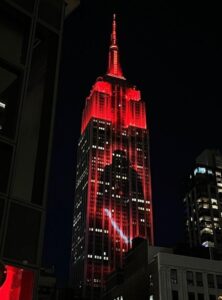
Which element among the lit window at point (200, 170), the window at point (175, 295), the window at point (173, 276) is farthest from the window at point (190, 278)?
the lit window at point (200, 170)

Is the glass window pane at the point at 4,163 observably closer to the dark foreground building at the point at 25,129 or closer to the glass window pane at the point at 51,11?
the dark foreground building at the point at 25,129

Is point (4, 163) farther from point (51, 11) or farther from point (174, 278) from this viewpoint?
point (174, 278)

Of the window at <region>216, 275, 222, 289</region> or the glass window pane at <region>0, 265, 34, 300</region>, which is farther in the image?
the window at <region>216, 275, 222, 289</region>

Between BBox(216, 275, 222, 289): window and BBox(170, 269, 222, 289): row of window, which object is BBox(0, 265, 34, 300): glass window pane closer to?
BBox(170, 269, 222, 289): row of window

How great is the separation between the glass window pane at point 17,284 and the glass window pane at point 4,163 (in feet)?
6.74

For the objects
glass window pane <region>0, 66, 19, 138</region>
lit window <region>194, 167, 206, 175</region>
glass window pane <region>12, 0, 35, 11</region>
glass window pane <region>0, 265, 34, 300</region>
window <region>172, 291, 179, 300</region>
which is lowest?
glass window pane <region>0, 265, 34, 300</region>

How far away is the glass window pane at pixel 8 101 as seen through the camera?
12.3 meters

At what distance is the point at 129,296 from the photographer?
93.3m

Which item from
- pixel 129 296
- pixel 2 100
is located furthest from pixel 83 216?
pixel 2 100

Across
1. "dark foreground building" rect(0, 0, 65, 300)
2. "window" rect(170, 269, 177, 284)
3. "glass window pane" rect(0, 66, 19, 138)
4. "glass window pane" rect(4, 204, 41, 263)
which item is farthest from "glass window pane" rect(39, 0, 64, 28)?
"window" rect(170, 269, 177, 284)

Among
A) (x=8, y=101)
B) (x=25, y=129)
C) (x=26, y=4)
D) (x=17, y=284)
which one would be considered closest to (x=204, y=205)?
(x=26, y=4)

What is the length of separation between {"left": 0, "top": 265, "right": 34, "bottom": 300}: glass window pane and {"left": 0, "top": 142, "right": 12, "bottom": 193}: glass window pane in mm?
2056

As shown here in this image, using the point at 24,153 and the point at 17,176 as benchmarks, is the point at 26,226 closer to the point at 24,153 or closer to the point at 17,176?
the point at 17,176

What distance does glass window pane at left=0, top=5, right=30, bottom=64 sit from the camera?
1356cm
